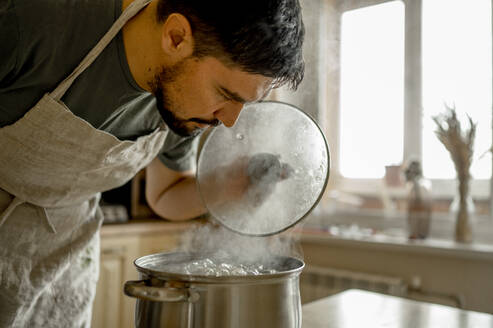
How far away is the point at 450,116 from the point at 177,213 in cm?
117

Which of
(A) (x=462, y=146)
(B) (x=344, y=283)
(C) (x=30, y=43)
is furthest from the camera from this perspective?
(B) (x=344, y=283)

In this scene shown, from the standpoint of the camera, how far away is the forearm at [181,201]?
43.6 inches

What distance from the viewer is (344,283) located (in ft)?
6.59

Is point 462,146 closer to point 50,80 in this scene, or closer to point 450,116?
point 450,116

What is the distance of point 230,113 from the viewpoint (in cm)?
81

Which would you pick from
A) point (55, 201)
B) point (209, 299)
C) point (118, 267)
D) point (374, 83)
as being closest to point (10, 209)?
point (55, 201)

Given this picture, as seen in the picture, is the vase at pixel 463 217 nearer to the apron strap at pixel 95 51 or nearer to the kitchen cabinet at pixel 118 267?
the kitchen cabinet at pixel 118 267

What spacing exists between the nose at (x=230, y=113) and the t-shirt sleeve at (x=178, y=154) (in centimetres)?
29

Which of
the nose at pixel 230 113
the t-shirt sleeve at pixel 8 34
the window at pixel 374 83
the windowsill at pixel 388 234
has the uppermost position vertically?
the window at pixel 374 83

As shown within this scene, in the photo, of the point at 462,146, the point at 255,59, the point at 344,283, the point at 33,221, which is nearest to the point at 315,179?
the point at 255,59

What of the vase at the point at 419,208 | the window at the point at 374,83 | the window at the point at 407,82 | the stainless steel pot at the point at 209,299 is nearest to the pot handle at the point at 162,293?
the stainless steel pot at the point at 209,299

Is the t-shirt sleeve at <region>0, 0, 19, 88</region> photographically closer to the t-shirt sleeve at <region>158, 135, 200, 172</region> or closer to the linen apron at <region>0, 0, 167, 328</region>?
the linen apron at <region>0, 0, 167, 328</region>

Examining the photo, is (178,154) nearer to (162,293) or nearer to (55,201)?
(55,201)

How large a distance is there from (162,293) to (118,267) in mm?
1734
